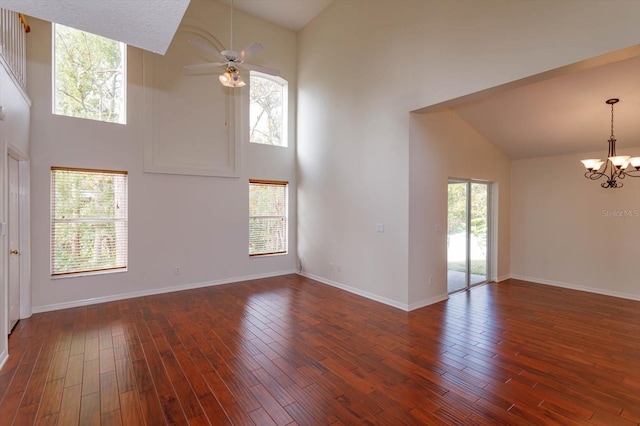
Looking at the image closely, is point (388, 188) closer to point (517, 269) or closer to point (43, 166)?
point (517, 269)

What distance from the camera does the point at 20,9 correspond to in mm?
2010

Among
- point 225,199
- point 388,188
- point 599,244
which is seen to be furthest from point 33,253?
point 599,244

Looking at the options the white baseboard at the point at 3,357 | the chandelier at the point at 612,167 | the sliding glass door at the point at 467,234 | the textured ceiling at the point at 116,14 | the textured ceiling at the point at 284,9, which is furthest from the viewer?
the textured ceiling at the point at 284,9

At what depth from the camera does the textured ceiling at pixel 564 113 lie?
143 inches

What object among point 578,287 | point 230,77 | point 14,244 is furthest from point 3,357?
point 578,287

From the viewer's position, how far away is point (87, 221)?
15.3ft

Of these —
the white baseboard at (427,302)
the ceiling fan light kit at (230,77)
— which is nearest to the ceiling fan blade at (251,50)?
the ceiling fan light kit at (230,77)

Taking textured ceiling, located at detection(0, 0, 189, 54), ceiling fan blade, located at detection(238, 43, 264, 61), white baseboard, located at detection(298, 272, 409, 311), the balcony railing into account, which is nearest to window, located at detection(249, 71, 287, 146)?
ceiling fan blade, located at detection(238, 43, 264, 61)

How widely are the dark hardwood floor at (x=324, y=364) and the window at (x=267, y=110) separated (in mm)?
3535

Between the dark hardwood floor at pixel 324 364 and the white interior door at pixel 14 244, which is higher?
the white interior door at pixel 14 244

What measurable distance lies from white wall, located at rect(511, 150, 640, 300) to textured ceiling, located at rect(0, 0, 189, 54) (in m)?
6.58

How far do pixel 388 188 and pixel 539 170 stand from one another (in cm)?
354

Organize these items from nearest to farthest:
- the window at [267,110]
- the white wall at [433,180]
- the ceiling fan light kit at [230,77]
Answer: the ceiling fan light kit at [230,77] < the white wall at [433,180] < the window at [267,110]

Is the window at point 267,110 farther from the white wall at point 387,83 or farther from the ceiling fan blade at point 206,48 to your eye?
the ceiling fan blade at point 206,48
